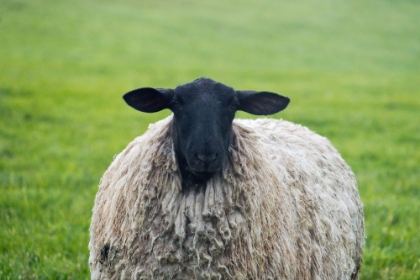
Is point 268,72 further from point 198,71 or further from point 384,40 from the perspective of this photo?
point 384,40

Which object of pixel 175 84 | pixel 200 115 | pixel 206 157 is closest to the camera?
pixel 206 157

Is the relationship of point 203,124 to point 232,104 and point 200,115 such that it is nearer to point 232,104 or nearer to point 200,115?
point 200,115

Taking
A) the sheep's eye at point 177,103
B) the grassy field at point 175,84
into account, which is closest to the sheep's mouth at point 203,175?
the sheep's eye at point 177,103

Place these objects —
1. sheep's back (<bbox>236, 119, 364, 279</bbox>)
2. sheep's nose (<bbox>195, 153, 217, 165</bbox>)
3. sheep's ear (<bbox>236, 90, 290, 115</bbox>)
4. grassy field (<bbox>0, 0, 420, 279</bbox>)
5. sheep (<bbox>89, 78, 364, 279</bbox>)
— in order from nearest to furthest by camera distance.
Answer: sheep's nose (<bbox>195, 153, 217, 165</bbox>)
sheep (<bbox>89, 78, 364, 279</bbox>)
sheep's ear (<bbox>236, 90, 290, 115</bbox>)
sheep's back (<bbox>236, 119, 364, 279</bbox>)
grassy field (<bbox>0, 0, 420, 279</bbox>)

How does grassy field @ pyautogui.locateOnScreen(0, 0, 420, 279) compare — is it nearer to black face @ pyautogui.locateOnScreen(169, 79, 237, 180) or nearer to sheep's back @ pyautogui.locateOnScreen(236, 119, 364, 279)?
sheep's back @ pyautogui.locateOnScreen(236, 119, 364, 279)

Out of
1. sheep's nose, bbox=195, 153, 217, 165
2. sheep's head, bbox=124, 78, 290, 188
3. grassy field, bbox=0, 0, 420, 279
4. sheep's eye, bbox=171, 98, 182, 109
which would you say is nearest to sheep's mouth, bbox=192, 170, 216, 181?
sheep's head, bbox=124, 78, 290, 188

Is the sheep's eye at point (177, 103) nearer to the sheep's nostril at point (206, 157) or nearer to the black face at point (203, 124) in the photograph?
the black face at point (203, 124)

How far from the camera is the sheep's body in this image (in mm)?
2953

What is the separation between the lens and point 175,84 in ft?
51.8

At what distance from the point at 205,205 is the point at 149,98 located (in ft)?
2.54

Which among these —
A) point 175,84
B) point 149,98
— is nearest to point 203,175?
point 149,98

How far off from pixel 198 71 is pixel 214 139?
16271 mm

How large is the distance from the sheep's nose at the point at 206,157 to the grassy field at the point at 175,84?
2024 millimetres

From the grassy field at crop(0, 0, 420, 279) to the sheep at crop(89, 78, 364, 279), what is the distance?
54.8 inches
